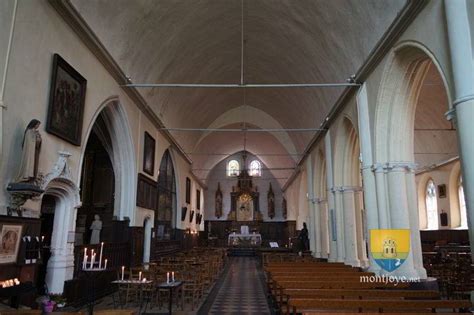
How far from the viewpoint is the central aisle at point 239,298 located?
901cm

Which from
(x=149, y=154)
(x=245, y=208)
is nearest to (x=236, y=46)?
(x=149, y=154)

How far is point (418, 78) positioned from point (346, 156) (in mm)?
5664

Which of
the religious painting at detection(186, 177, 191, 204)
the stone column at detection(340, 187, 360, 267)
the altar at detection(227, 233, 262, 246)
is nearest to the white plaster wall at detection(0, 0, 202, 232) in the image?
the stone column at detection(340, 187, 360, 267)

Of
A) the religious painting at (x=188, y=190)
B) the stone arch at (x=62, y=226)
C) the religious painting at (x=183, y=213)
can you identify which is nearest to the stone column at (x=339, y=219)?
the stone arch at (x=62, y=226)

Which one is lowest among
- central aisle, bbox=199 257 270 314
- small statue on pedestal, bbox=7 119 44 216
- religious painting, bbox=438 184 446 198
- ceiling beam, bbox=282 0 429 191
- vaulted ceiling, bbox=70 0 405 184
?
central aisle, bbox=199 257 270 314

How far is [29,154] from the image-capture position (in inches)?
283

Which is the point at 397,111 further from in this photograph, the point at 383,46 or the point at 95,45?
the point at 95,45

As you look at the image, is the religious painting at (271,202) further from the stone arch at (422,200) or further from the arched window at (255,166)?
the stone arch at (422,200)

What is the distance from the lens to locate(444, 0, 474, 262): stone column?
596cm

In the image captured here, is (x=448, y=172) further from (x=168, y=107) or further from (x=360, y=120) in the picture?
(x=168, y=107)

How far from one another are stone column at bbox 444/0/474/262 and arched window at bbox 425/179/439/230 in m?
17.0

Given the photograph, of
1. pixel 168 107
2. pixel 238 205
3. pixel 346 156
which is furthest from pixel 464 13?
pixel 238 205

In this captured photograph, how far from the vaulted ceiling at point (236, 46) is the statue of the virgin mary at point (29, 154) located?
3.65m

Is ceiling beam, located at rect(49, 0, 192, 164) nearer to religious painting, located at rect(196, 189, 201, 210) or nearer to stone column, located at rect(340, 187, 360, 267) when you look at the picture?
stone column, located at rect(340, 187, 360, 267)
